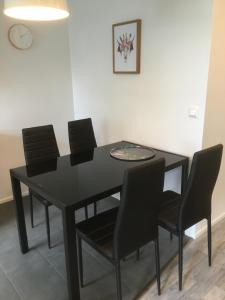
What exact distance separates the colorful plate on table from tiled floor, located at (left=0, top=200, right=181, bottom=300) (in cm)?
81

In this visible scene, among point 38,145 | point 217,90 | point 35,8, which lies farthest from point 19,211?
point 217,90

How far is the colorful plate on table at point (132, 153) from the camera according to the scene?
2333 mm

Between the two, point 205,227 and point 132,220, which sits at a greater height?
point 132,220

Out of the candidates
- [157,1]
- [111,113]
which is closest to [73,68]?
[111,113]

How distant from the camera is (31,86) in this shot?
127 inches

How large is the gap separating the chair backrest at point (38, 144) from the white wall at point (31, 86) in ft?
2.17

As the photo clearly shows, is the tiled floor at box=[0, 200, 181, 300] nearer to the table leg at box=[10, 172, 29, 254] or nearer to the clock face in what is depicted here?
the table leg at box=[10, 172, 29, 254]

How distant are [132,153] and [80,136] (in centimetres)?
77

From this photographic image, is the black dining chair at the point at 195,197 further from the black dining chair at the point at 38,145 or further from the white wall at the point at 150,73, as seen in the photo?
the black dining chair at the point at 38,145

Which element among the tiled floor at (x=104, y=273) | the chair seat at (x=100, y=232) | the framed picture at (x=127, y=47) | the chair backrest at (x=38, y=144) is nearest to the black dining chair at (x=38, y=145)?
the chair backrest at (x=38, y=144)

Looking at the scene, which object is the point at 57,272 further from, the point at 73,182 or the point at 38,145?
the point at 38,145

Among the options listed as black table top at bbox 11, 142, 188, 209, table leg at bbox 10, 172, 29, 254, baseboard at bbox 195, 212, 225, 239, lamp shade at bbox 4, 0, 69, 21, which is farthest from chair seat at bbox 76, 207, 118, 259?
lamp shade at bbox 4, 0, 69, 21

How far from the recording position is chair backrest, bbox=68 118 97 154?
2.91 m

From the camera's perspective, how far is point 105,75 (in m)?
3.02
